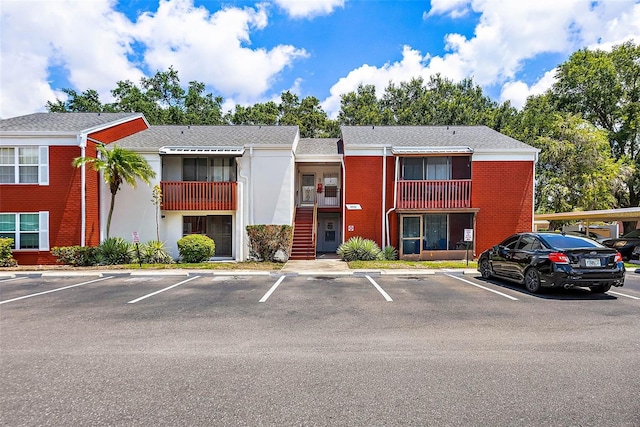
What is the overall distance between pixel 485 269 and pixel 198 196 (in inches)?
492

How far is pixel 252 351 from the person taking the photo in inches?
204

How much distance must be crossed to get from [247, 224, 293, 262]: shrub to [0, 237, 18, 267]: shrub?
958 cm

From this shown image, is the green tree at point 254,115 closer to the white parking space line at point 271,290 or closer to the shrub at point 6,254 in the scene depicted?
the shrub at point 6,254

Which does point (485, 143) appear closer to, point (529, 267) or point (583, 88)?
point (529, 267)

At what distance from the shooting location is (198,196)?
664 inches

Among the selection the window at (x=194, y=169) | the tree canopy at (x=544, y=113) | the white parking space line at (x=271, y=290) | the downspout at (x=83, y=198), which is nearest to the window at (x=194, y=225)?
the window at (x=194, y=169)

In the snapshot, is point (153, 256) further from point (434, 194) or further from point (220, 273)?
point (434, 194)

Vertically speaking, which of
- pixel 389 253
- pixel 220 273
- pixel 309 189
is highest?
pixel 309 189

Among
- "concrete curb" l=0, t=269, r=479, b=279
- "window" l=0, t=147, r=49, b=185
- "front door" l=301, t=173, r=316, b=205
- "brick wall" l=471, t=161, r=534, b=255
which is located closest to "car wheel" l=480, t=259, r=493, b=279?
"concrete curb" l=0, t=269, r=479, b=279

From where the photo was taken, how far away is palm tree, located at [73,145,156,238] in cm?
1510

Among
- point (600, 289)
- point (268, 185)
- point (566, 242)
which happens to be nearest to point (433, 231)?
point (268, 185)

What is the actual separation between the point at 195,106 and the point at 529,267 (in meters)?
39.9

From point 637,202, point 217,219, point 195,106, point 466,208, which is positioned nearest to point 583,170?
point 637,202

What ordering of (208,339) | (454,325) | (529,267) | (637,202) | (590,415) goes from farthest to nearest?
1. (637,202)
2. (529,267)
3. (454,325)
4. (208,339)
5. (590,415)
